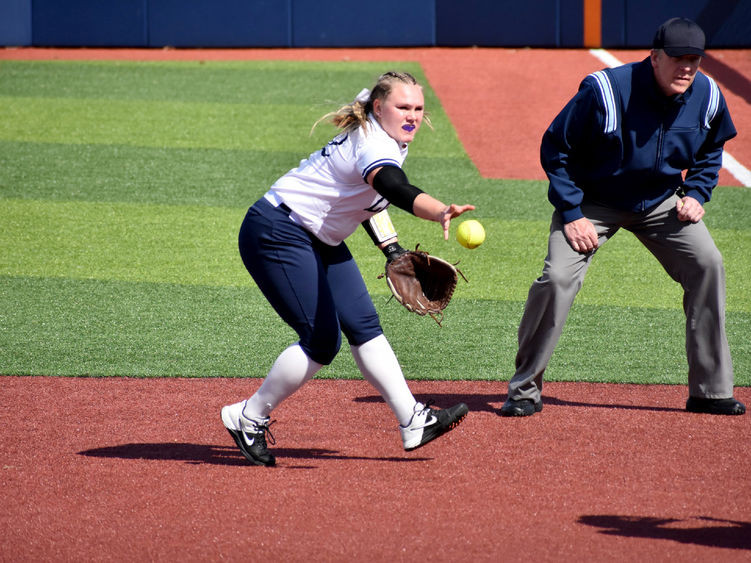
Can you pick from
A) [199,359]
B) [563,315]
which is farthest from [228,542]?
[199,359]

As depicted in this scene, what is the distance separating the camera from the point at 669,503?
417 cm

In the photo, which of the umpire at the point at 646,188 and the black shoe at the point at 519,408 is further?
the black shoe at the point at 519,408

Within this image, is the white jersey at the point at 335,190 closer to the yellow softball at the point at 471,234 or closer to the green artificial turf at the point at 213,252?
the yellow softball at the point at 471,234

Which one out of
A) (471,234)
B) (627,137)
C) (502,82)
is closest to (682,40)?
(627,137)

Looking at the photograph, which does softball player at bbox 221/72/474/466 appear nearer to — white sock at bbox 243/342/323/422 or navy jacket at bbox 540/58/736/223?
white sock at bbox 243/342/323/422

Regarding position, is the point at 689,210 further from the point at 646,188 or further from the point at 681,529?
the point at 681,529

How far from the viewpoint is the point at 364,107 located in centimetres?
435

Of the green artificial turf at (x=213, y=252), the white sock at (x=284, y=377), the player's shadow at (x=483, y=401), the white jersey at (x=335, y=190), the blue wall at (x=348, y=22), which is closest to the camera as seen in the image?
the white jersey at (x=335, y=190)

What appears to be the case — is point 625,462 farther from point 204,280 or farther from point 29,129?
point 29,129

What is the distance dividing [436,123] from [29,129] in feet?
17.9

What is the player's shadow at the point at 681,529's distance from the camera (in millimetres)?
3793

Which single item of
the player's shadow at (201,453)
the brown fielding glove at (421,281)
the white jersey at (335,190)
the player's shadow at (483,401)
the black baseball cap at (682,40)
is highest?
the black baseball cap at (682,40)

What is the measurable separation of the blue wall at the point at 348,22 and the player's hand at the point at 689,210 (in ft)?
44.7

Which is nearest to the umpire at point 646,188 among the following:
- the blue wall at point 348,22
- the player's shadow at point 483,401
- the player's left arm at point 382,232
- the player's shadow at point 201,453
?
the player's shadow at point 483,401
